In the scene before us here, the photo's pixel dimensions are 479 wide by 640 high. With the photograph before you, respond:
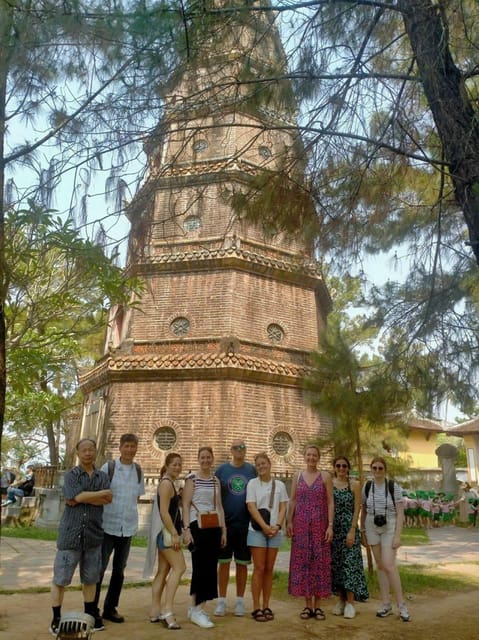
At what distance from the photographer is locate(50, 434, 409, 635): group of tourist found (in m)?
4.52

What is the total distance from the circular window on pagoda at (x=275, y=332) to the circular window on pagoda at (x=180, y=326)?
2010 millimetres

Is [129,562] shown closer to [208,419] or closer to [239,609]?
[239,609]

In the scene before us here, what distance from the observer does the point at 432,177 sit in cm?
668

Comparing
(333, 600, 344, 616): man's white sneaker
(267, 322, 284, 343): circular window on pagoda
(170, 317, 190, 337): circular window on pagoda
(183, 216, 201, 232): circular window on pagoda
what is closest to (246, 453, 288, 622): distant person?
(333, 600, 344, 616): man's white sneaker

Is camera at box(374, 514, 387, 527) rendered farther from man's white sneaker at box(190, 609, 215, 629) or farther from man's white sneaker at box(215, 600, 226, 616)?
man's white sneaker at box(190, 609, 215, 629)

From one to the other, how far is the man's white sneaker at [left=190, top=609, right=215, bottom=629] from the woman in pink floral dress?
0.83 meters

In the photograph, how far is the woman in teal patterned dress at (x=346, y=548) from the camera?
5207 millimetres

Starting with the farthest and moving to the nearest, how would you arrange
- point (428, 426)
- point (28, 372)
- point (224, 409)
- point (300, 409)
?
point (428, 426) → point (300, 409) → point (224, 409) → point (28, 372)

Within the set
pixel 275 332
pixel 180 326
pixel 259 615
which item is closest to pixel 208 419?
pixel 180 326

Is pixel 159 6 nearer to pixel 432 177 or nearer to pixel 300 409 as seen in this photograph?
pixel 432 177

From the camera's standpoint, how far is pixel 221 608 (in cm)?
505

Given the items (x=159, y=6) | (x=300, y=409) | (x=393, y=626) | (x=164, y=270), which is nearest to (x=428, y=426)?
(x=300, y=409)

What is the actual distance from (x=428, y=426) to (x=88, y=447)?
94.8ft

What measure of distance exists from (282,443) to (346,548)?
7.87 meters
